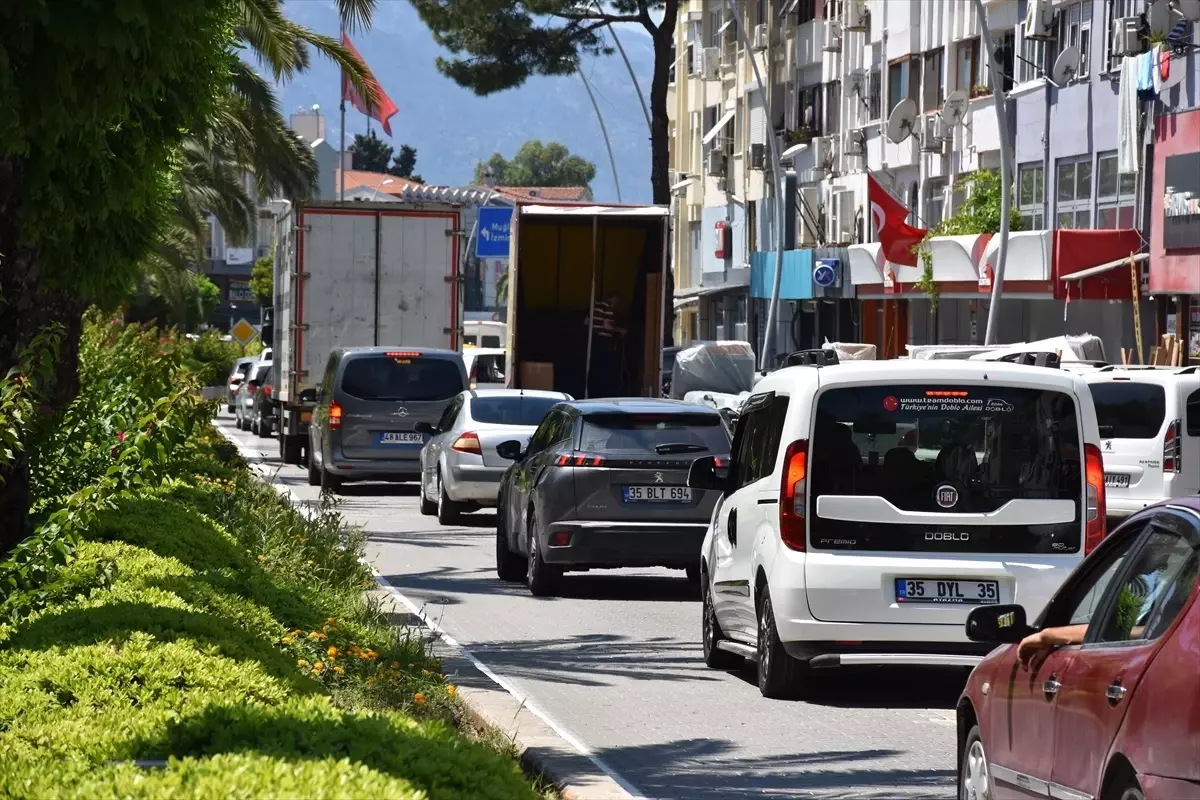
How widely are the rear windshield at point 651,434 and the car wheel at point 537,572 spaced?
2.52ft

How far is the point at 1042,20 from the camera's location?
43.1 meters

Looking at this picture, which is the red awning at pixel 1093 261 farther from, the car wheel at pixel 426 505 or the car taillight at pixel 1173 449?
the car wheel at pixel 426 505

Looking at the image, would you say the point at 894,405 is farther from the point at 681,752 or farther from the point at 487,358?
the point at 487,358

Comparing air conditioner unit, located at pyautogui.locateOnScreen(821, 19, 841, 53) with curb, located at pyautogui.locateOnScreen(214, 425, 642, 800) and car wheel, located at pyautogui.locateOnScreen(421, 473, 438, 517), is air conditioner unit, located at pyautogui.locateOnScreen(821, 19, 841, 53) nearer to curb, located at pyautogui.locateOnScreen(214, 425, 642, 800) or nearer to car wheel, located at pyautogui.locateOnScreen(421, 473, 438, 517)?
car wheel, located at pyautogui.locateOnScreen(421, 473, 438, 517)

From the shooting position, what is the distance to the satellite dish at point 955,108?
47938 millimetres

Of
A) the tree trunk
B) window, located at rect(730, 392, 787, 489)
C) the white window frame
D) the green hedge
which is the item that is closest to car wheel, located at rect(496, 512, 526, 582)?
the green hedge

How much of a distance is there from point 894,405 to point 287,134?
80.8ft

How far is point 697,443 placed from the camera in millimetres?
17000

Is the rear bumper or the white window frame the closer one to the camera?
the rear bumper

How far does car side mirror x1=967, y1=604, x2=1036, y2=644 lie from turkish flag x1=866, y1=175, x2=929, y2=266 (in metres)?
42.3

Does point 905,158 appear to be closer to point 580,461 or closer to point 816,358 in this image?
point 580,461

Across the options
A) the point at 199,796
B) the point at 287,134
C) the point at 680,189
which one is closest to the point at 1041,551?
the point at 199,796

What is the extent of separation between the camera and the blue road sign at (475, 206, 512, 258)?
89.7 meters

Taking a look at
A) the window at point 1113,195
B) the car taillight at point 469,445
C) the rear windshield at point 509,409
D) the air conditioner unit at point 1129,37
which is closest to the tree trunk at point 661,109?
the window at point 1113,195
